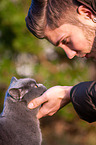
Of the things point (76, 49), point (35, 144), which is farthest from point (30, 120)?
point (76, 49)

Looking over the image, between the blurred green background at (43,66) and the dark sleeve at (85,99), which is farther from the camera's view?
the blurred green background at (43,66)

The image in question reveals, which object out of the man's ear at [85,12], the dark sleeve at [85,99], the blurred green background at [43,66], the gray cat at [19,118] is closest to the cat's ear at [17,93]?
the gray cat at [19,118]

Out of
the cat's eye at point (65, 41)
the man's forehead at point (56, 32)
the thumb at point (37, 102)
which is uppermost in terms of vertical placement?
the man's forehead at point (56, 32)

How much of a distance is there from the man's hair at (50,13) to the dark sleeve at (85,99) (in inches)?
10.5

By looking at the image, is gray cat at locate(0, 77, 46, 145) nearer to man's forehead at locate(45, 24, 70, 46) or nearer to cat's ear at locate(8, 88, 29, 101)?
cat's ear at locate(8, 88, 29, 101)

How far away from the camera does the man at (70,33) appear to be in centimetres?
94

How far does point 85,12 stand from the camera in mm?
961

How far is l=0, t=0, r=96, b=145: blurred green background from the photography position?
127 inches

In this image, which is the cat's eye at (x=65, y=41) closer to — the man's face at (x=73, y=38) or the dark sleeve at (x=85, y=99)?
the man's face at (x=73, y=38)

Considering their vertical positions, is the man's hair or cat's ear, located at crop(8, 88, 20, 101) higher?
the man's hair

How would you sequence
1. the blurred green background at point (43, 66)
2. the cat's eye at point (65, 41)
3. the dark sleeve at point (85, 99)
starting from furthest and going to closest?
the blurred green background at point (43, 66), the cat's eye at point (65, 41), the dark sleeve at point (85, 99)

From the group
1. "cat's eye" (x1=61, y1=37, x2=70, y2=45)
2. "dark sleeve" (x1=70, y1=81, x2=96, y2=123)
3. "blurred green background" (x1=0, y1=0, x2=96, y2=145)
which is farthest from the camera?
"blurred green background" (x1=0, y1=0, x2=96, y2=145)

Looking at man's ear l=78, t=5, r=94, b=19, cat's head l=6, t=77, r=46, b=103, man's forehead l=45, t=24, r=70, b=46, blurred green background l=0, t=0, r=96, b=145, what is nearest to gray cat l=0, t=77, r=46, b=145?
cat's head l=6, t=77, r=46, b=103

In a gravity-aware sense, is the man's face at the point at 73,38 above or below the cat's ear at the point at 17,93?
above
